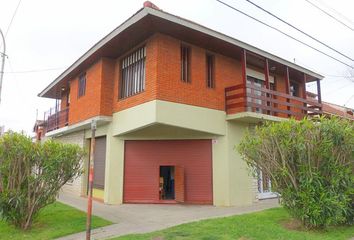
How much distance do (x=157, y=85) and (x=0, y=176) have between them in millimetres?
5801

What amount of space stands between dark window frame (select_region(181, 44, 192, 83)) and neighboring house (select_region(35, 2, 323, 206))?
0.13 ft

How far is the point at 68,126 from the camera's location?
18.8m

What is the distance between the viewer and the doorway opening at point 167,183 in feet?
48.0

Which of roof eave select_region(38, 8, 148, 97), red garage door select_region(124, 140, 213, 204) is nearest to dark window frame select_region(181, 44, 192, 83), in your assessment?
roof eave select_region(38, 8, 148, 97)

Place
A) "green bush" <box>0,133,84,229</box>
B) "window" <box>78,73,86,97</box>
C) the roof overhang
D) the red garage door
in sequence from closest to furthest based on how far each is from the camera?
"green bush" <box>0,133,84,229</box>
the roof overhang
the red garage door
"window" <box>78,73,86,97</box>

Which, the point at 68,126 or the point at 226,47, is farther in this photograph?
the point at 68,126

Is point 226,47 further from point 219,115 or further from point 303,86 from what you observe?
point 303,86

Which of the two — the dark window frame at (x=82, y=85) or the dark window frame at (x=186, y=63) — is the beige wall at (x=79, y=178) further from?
the dark window frame at (x=186, y=63)

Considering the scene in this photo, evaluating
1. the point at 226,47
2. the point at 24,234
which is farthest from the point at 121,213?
the point at 226,47

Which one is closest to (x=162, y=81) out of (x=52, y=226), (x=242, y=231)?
(x=52, y=226)

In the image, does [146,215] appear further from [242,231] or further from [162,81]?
[162,81]

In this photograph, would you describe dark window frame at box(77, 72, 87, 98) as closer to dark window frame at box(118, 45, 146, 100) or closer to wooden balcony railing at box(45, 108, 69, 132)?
wooden balcony railing at box(45, 108, 69, 132)

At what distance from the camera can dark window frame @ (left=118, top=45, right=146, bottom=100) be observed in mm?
13789

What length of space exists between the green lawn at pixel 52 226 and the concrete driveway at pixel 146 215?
44 centimetres
